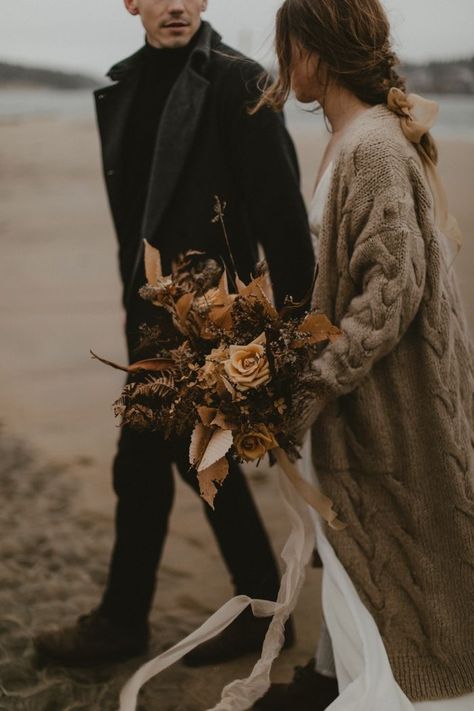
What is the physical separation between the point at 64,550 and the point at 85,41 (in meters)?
2.30

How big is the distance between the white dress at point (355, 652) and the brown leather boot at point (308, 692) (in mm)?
308

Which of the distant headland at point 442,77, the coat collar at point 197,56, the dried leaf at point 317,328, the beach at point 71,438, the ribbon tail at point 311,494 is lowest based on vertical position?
the beach at point 71,438

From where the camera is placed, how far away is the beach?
8.73 ft

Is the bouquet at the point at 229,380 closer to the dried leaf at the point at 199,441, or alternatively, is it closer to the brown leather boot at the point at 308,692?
the dried leaf at the point at 199,441

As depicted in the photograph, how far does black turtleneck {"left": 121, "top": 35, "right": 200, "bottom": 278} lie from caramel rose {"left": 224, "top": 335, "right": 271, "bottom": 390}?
955 mm

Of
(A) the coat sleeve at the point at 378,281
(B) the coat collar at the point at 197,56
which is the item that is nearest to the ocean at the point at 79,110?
(B) the coat collar at the point at 197,56

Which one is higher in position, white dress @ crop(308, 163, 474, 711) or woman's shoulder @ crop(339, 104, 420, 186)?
woman's shoulder @ crop(339, 104, 420, 186)

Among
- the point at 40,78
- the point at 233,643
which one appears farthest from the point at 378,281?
the point at 40,78

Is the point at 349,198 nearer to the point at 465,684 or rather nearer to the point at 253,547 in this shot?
the point at 465,684

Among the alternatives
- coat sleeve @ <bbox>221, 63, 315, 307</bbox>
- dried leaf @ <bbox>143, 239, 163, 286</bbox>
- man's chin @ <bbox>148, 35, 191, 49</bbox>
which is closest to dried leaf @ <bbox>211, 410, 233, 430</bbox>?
dried leaf @ <bbox>143, 239, 163, 286</bbox>

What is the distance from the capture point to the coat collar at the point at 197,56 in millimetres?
2459

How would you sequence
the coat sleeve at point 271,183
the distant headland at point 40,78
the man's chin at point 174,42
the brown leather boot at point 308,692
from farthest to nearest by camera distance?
1. the distant headland at point 40,78
2. the man's chin at point 174,42
3. the coat sleeve at point 271,183
4. the brown leather boot at point 308,692

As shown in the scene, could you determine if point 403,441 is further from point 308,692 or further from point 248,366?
point 308,692

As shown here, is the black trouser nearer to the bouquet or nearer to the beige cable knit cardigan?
the beige cable knit cardigan
